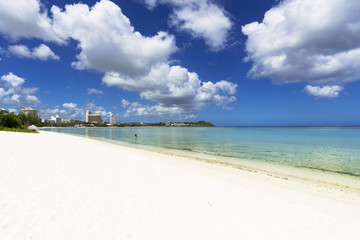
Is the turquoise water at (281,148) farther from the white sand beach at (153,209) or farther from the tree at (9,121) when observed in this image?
the tree at (9,121)

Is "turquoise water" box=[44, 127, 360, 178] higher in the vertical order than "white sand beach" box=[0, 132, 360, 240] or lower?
lower

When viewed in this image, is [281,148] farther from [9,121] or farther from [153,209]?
[9,121]

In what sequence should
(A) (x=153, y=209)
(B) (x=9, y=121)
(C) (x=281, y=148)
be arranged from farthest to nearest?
(B) (x=9, y=121)
(C) (x=281, y=148)
(A) (x=153, y=209)

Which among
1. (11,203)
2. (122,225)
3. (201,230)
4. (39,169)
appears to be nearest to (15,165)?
(39,169)

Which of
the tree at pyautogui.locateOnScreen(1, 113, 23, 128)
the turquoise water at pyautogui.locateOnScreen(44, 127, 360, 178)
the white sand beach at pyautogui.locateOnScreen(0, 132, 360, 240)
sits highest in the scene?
the tree at pyautogui.locateOnScreen(1, 113, 23, 128)

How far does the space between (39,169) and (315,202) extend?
13884 mm

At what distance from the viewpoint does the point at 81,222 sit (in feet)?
15.3

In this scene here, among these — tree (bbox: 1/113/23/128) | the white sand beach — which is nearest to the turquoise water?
the white sand beach

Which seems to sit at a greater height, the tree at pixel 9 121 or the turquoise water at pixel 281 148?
the tree at pixel 9 121

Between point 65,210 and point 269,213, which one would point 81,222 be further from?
point 269,213

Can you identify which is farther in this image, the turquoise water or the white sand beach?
the turquoise water

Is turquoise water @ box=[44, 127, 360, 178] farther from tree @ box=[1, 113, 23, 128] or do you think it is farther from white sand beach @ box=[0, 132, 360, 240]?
tree @ box=[1, 113, 23, 128]

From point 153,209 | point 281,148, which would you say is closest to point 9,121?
point 153,209

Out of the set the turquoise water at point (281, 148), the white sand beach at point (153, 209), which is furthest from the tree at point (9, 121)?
the white sand beach at point (153, 209)
